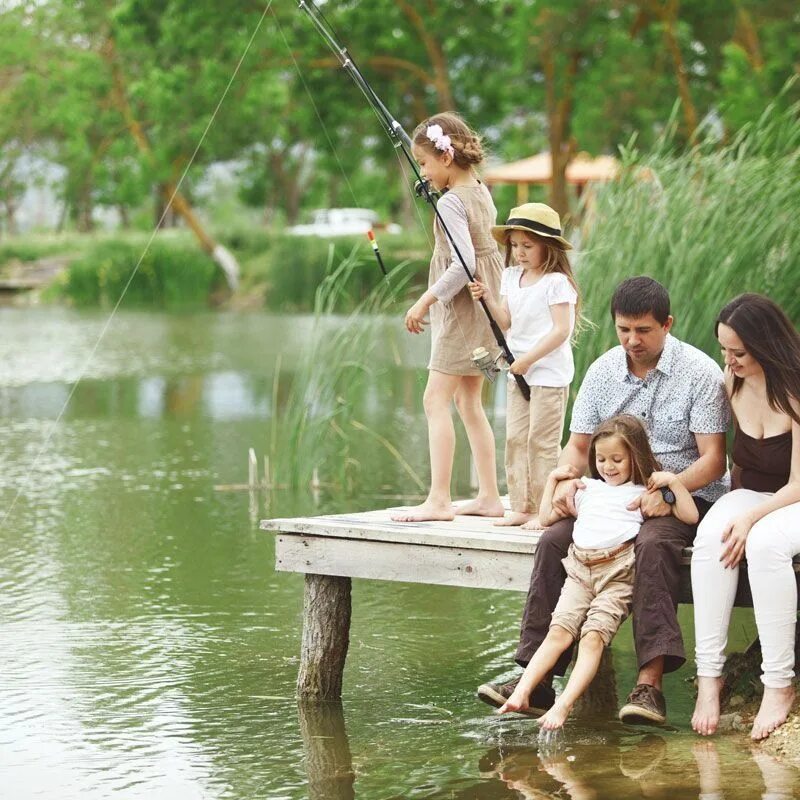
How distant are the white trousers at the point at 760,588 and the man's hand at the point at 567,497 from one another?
36cm

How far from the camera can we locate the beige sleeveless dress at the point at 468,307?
18.5ft

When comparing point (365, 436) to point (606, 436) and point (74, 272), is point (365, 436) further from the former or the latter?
point (74, 272)

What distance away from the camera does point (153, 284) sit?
31797 mm

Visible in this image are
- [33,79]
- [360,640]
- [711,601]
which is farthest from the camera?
[33,79]

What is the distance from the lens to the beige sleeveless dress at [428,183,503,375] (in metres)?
5.63

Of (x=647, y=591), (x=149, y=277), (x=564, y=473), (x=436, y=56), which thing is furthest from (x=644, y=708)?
(x=149, y=277)

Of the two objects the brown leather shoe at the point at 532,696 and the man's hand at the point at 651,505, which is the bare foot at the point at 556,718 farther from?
the man's hand at the point at 651,505

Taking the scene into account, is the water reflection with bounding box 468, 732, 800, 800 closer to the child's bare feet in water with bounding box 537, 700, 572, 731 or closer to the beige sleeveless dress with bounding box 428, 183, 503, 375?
the child's bare feet in water with bounding box 537, 700, 572, 731

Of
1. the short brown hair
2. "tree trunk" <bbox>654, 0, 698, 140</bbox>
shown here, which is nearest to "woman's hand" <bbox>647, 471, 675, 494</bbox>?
the short brown hair

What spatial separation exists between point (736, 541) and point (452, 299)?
1495 millimetres

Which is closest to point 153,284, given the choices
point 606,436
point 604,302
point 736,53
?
point 736,53

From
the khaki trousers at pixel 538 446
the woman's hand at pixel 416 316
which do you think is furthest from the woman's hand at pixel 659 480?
the woman's hand at pixel 416 316

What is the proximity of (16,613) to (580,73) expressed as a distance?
19.9m

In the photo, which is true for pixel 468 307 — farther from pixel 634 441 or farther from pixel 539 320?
pixel 634 441
